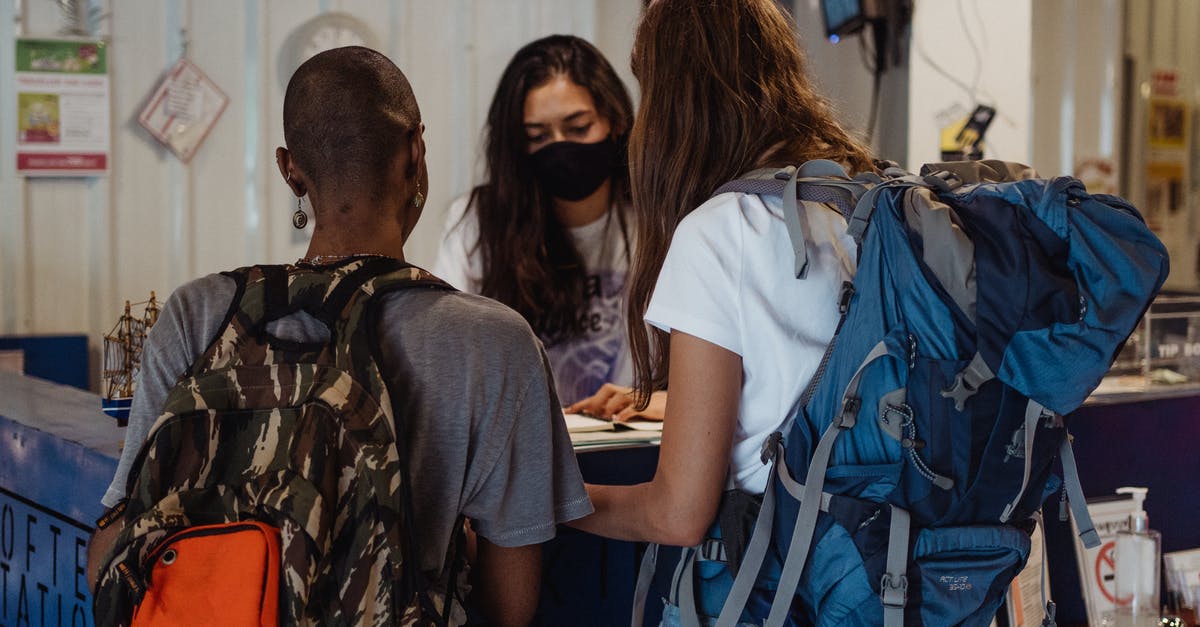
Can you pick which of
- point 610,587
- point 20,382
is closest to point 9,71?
point 20,382

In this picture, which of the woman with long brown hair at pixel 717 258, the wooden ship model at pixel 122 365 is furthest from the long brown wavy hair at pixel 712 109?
the wooden ship model at pixel 122 365

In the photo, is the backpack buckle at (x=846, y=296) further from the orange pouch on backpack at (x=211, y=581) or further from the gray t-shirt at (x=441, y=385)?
the orange pouch on backpack at (x=211, y=581)

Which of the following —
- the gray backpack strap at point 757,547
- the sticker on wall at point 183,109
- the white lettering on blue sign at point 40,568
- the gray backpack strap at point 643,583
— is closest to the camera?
the gray backpack strap at point 757,547

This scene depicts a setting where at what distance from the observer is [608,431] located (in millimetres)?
1954

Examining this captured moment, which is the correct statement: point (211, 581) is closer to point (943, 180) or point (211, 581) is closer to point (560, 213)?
point (943, 180)

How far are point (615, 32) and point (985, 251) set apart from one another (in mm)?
3333

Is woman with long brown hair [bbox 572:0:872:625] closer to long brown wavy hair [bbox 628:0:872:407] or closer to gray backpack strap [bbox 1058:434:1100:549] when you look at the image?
long brown wavy hair [bbox 628:0:872:407]

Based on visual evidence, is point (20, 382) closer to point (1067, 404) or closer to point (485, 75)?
point (485, 75)

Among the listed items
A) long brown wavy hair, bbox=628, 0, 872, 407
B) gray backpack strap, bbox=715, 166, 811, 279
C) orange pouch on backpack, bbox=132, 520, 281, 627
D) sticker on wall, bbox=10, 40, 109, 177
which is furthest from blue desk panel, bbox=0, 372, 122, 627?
sticker on wall, bbox=10, 40, 109, 177

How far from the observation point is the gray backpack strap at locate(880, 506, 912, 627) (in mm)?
1312

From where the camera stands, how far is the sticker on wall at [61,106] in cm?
361

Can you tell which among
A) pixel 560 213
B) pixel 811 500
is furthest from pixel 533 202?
pixel 811 500

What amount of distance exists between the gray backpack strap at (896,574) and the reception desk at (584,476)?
59cm

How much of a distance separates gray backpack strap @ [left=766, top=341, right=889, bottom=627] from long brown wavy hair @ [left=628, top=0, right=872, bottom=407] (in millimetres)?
336
